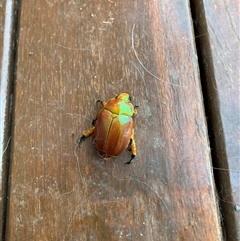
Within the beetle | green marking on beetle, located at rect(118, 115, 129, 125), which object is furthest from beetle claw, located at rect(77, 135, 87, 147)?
green marking on beetle, located at rect(118, 115, 129, 125)

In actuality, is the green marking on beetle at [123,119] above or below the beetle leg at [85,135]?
above

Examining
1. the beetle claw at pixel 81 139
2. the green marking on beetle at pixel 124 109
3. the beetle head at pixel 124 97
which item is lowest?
the beetle claw at pixel 81 139

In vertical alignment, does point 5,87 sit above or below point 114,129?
above

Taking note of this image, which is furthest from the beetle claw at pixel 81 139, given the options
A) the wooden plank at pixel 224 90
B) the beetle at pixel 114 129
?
the wooden plank at pixel 224 90

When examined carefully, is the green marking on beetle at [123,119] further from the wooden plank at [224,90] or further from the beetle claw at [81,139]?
the wooden plank at [224,90]

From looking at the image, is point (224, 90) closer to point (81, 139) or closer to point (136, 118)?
point (136, 118)

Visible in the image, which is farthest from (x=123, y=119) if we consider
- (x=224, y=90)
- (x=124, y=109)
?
(x=224, y=90)
